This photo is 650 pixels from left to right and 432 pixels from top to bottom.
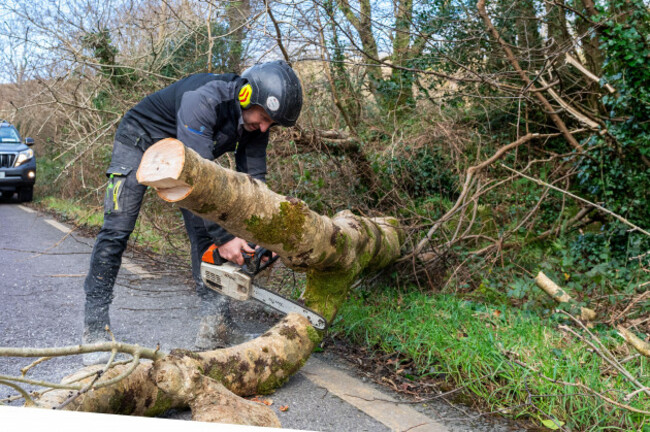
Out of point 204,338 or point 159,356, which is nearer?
point 159,356

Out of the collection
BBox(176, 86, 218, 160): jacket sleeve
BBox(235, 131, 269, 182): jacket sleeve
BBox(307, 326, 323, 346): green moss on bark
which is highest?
BBox(176, 86, 218, 160): jacket sleeve

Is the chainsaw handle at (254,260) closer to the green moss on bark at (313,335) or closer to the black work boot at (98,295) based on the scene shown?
the green moss on bark at (313,335)

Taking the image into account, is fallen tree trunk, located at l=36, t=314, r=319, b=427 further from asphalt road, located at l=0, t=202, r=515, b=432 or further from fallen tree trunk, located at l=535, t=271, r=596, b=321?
fallen tree trunk, located at l=535, t=271, r=596, b=321

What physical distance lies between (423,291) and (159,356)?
278 cm

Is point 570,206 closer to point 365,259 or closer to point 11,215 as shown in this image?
point 365,259

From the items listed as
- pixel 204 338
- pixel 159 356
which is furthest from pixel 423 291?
pixel 159 356

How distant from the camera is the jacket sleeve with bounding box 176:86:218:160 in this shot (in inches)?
116

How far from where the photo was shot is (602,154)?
5.18 m

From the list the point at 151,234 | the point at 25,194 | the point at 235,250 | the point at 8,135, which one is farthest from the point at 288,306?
the point at 8,135

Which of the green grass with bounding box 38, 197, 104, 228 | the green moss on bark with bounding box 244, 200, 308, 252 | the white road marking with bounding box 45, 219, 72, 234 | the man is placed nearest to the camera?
the green moss on bark with bounding box 244, 200, 308, 252

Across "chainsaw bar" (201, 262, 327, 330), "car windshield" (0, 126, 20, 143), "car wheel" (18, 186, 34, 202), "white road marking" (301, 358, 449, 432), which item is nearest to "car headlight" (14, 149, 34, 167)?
"car windshield" (0, 126, 20, 143)

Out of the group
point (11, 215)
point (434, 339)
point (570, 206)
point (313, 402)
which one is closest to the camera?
point (313, 402)

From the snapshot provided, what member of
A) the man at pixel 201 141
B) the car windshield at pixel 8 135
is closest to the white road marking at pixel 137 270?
the man at pixel 201 141

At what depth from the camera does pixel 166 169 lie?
2135mm
